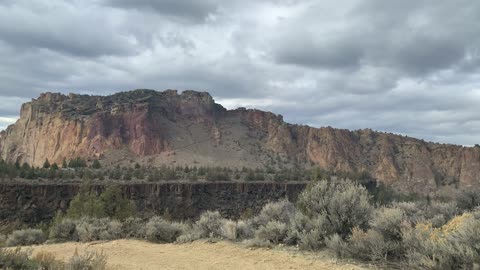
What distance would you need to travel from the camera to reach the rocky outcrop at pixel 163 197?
55.6 metres

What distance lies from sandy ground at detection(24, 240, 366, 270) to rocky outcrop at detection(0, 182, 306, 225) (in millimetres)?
33785

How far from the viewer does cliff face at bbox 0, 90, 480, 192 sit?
112 m

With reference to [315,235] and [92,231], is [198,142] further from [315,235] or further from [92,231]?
[315,235]

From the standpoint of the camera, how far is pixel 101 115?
4530 inches

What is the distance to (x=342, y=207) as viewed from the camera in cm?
1241

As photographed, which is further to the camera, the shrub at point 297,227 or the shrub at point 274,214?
the shrub at point 274,214

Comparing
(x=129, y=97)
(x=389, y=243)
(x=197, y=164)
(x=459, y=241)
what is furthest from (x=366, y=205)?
(x=129, y=97)

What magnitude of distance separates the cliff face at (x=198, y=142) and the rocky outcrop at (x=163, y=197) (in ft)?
127

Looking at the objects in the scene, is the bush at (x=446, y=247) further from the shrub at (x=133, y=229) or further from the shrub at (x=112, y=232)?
the shrub at (x=112, y=232)

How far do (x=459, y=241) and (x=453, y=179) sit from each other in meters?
111

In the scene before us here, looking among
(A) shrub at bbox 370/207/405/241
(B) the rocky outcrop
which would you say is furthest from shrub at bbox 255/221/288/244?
(B) the rocky outcrop

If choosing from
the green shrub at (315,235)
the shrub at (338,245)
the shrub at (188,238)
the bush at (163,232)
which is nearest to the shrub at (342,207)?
the green shrub at (315,235)

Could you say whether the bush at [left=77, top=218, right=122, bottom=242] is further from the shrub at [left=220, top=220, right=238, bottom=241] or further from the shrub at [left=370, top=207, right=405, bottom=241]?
the shrub at [left=370, top=207, right=405, bottom=241]

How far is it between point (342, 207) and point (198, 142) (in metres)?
114
